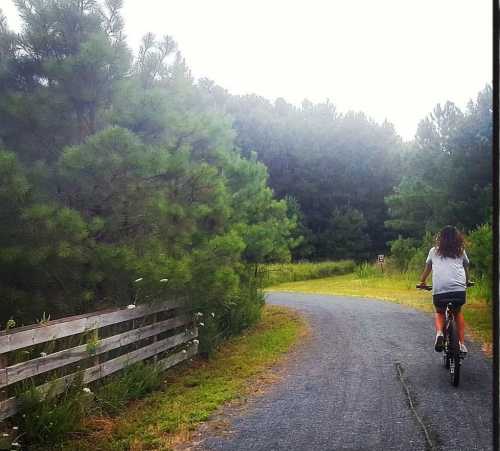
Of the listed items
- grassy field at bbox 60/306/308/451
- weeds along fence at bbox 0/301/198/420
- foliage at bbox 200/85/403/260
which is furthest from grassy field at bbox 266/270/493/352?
weeds along fence at bbox 0/301/198/420

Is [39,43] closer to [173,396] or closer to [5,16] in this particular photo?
[5,16]

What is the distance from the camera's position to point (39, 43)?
5.00 metres

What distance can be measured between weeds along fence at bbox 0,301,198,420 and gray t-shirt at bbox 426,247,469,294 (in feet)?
9.54

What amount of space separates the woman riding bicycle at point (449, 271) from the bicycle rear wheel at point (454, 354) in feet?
0.21

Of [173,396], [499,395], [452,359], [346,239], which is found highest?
[346,239]

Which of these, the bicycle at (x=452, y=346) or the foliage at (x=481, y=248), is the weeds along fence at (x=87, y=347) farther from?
the foliage at (x=481, y=248)

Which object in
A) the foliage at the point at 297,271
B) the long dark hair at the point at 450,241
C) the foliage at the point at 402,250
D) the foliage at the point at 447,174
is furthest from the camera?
the foliage at the point at 297,271

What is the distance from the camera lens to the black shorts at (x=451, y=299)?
181 inches

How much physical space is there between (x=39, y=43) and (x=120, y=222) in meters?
1.88

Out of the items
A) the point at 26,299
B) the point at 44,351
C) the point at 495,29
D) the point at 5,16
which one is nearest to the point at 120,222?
the point at 26,299

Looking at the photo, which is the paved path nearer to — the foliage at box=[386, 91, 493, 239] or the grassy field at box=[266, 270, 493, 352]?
the grassy field at box=[266, 270, 493, 352]

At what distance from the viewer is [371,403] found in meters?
4.22

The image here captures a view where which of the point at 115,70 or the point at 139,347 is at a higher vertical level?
the point at 115,70

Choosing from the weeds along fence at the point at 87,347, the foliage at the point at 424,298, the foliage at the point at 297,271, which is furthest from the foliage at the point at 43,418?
the foliage at the point at 297,271
